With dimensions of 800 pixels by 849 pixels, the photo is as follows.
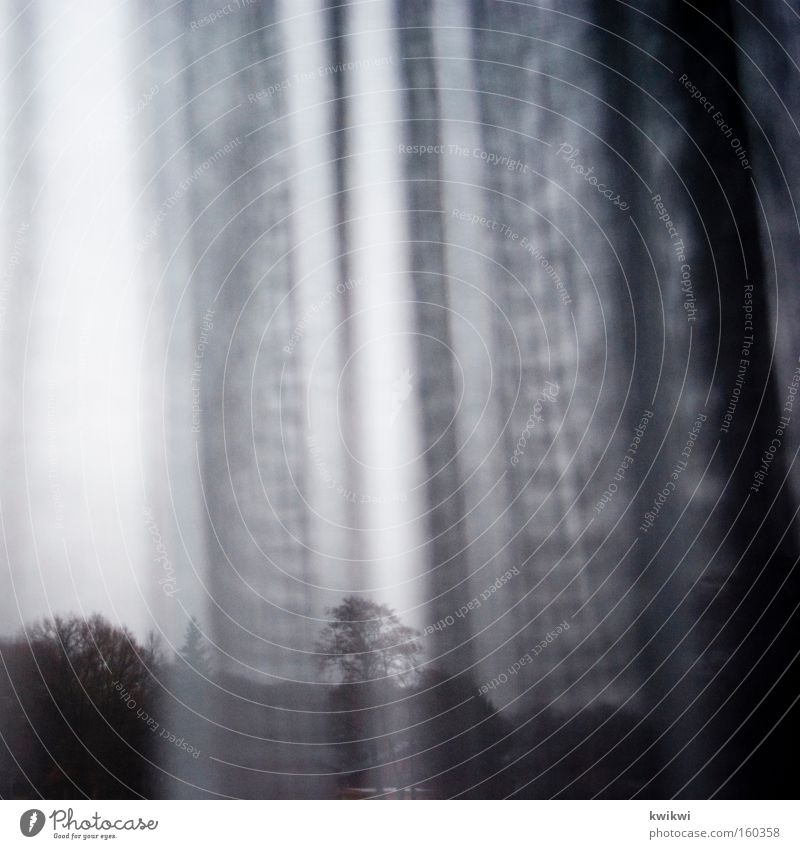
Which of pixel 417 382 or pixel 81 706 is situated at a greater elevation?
pixel 417 382

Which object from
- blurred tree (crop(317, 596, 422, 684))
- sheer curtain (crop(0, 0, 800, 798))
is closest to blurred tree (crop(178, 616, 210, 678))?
sheer curtain (crop(0, 0, 800, 798))

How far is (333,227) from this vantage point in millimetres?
1227

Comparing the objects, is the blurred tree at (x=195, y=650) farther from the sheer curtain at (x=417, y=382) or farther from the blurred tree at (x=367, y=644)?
the blurred tree at (x=367, y=644)

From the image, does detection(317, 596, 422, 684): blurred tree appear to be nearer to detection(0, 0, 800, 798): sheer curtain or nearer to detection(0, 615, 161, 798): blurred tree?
detection(0, 0, 800, 798): sheer curtain

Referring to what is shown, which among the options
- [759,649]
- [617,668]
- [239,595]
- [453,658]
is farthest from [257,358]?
[759,649]

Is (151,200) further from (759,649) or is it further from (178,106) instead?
(759,649)

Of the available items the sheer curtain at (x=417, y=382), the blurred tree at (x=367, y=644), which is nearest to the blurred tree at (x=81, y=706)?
the sheer curtain at (x=417, y=382)

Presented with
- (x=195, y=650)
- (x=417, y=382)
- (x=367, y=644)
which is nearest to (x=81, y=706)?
(x=195, y=650)

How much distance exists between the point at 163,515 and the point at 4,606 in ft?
0.87

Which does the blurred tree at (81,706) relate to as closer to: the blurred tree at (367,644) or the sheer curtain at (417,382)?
the sheer curtain at (417,382)

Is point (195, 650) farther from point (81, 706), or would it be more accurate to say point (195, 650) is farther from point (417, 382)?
point (417, 382)

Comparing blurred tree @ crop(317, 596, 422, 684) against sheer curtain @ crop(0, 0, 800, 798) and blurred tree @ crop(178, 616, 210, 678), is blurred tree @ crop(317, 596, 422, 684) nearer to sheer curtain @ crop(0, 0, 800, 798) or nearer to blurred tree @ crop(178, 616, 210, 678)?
sheer curtain @ crop(0, 0, 800, 798)

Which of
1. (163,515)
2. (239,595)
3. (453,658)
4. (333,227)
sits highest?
(333,227)

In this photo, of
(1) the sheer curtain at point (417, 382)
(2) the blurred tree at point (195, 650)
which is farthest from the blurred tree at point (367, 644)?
(2) the blurred tree at point (195, 650)
